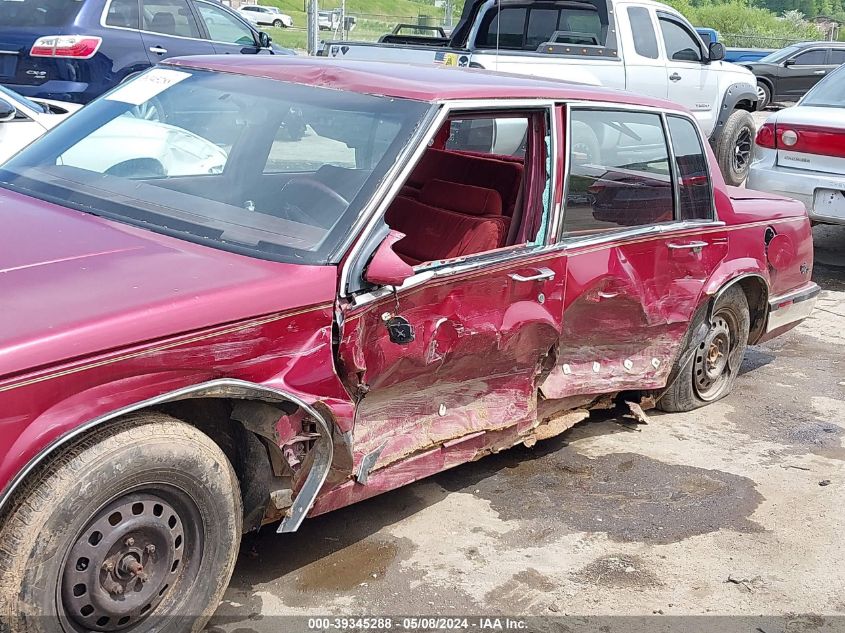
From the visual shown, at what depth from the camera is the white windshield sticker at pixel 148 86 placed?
13.3 ft

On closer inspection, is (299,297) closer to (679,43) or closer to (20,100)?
(20,100)

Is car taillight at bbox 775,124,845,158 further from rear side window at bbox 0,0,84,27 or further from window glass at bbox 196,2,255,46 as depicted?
rear side window at bbox 0,0,84,27

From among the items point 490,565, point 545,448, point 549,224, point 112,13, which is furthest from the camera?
point 112,13

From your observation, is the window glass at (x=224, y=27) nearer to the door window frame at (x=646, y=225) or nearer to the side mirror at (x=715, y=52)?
the side mirror at (x=715, y=52)

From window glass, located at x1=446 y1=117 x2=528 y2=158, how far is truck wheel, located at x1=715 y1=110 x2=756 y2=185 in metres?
7.74

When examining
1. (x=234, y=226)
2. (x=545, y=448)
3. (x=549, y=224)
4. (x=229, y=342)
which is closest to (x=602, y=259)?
(x=549, y=224)

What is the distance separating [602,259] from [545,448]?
42.6 inches

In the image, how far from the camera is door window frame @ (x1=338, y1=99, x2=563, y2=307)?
10.4 ft

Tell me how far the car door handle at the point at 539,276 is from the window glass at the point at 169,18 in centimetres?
801

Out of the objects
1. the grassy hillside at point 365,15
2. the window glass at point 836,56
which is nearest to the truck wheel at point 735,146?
the window glass at point 836,56

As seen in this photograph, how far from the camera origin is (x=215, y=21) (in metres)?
11.6

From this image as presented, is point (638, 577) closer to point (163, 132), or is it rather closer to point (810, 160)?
point (163, 132)

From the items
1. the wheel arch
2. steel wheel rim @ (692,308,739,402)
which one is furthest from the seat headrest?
steel wheel rim @ (692,308,739,402)

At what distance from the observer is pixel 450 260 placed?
3568mm
